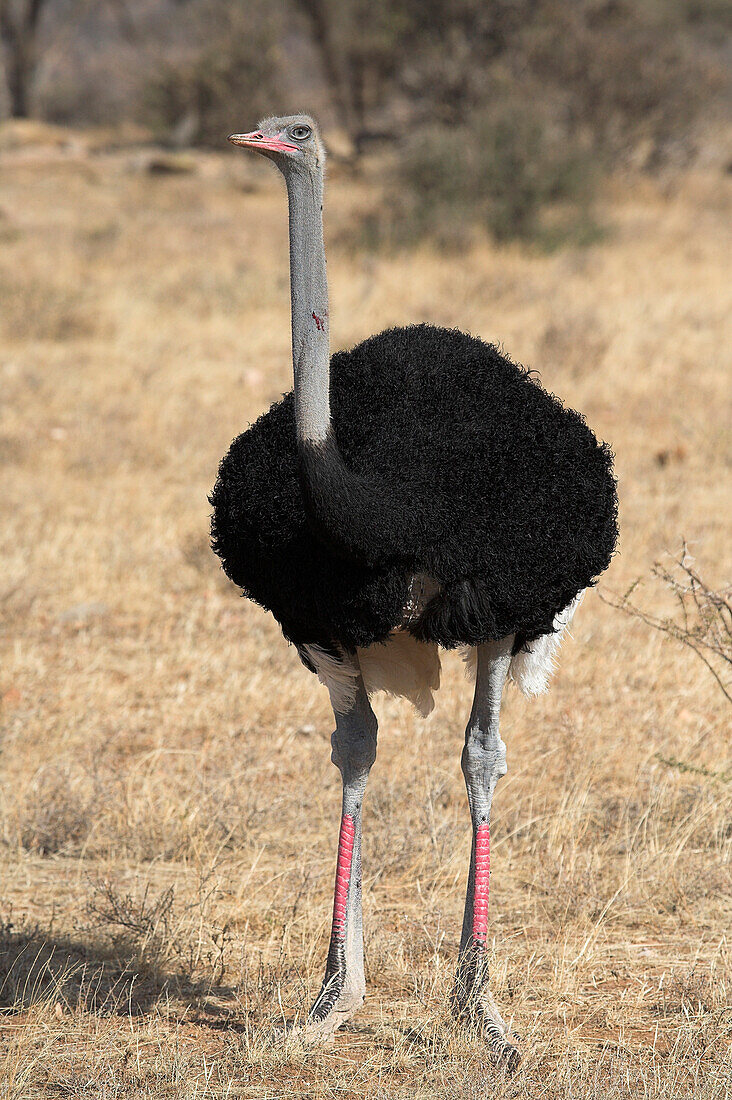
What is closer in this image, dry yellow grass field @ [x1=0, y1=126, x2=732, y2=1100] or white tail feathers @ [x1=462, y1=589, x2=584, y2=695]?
dry yellow grass field @ [x1=0, y1=126, x2=732, y2=1100]

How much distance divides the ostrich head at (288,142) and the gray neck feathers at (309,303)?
0.02 meters

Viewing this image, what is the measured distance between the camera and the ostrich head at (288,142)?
2.39 m

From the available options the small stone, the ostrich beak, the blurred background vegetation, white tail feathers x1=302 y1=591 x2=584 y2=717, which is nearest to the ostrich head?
the ostrich beak

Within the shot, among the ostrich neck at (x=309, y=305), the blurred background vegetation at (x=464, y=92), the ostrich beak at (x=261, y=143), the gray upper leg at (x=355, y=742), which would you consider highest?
the blurred background vegetation at (x=464, y=92)

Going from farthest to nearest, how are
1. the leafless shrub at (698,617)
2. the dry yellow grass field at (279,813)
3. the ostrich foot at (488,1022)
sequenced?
the leafless shrub at (698,617)
the dry yellow grass field at (279,813)
the ostrich foot at (488,1022)

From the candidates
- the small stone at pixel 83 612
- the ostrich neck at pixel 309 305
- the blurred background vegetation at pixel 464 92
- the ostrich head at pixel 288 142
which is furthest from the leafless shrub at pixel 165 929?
the blurred background vegetation at pixel 464 92

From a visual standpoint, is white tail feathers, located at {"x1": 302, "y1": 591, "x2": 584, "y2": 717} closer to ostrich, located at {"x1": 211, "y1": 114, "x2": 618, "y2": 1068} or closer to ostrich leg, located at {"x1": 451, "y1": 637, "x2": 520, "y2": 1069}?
ostrich, located at {"x1": 211, "y1": 114, "x2": 618, "y2": 1068}

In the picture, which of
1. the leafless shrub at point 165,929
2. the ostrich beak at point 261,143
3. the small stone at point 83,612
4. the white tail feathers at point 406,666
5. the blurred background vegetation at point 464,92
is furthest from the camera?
the blurred background vegetation at point 464,92

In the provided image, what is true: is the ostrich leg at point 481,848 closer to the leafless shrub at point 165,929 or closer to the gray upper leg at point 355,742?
the gray upper leg at point 355,742

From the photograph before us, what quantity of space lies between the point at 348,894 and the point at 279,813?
1.10 m

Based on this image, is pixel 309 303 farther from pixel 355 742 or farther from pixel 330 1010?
pixel 330 1010

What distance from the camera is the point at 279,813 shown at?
165 inches

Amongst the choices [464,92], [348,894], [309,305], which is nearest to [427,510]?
[309,305]

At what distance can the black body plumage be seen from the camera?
104 inches
